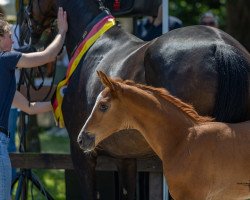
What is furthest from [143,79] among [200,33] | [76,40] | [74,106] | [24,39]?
[24,39]

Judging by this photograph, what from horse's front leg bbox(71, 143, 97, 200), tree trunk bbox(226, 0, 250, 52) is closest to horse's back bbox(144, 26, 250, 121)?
horse's front leg bbox(71, 143, 97, 200)

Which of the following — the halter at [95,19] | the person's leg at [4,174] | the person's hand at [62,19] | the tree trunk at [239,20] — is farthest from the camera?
the tree trunk at [239,20]

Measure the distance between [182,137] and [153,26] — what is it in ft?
13.1

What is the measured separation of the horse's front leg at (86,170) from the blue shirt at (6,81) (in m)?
0.94

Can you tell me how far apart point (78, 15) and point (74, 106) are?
885 millimetres

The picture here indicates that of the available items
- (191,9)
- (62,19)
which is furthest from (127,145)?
(191,9)

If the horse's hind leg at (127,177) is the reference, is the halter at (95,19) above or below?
above

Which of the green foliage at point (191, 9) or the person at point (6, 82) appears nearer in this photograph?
the person at point (6, 82)

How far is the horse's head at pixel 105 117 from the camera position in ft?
14.6

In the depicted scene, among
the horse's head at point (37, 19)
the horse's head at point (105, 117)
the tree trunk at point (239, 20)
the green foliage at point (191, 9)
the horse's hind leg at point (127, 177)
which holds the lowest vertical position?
the green foliage at point (191, 9)

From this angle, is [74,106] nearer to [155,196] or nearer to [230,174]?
[155,196]

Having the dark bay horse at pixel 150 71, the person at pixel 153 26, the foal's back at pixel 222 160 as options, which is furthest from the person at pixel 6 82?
the person at pixel 153 26

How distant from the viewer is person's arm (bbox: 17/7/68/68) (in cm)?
536

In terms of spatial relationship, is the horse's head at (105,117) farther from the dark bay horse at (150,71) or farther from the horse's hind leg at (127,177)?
the horse's hind leg at (127,177)
